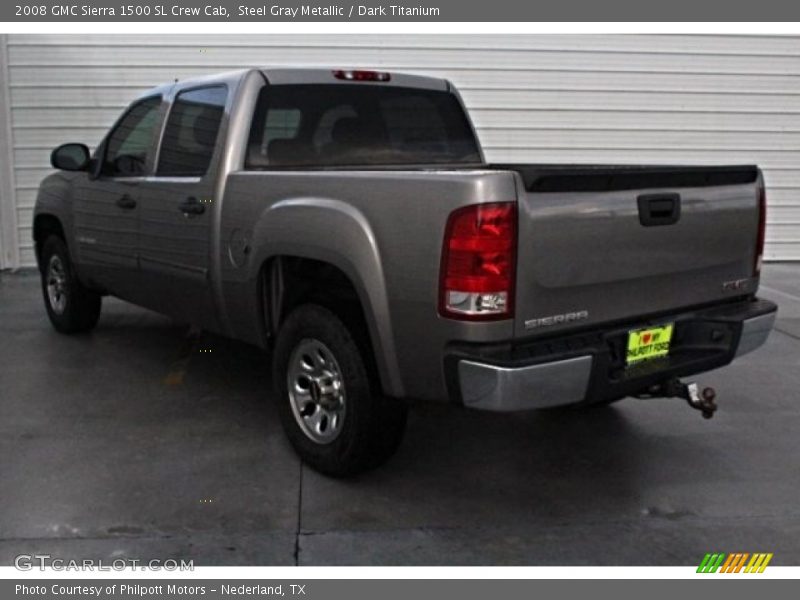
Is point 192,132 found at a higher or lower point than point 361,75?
lower

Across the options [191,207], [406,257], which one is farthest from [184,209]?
[406,257]

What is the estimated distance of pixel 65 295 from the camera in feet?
20.5

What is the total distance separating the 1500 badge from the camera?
120 inches

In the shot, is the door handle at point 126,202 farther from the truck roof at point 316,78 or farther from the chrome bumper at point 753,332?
the chrome bumper at point 753,332

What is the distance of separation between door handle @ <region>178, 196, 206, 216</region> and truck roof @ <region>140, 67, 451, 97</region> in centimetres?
67

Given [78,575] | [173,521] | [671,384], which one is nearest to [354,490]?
[173,521]

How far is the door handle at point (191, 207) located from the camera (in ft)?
14.0

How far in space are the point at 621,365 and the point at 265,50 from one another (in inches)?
280

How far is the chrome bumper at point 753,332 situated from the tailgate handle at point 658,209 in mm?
652

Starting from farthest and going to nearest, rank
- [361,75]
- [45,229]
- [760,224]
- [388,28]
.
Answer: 1. [388,28]
2. [45,229]
3. [361,75]
4. [760,224]

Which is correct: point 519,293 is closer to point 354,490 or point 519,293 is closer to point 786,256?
point 354,490

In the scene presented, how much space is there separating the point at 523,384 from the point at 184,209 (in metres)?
2.30

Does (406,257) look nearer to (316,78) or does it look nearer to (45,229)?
(316,78)

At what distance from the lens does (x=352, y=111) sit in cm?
464
